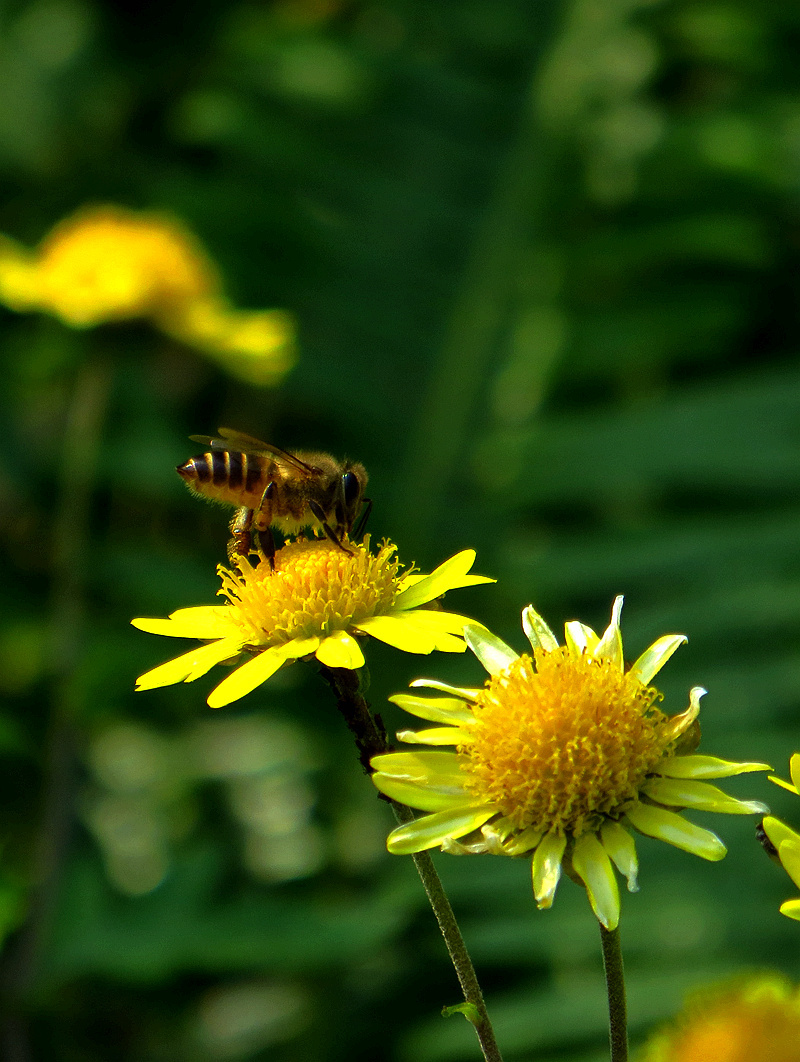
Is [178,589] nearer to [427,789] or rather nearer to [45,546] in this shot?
[45,546]

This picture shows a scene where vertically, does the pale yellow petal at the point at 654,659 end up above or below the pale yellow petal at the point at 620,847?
above

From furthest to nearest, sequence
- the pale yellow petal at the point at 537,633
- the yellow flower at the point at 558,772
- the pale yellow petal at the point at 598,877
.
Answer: the pale yellow petal at the point at 537,633, the yellow flower at the point at 558,772, the pale yellow petal at the point at 598,877

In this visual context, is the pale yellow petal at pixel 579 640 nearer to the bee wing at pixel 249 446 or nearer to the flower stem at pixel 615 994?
the flower stem at pixel 615 994

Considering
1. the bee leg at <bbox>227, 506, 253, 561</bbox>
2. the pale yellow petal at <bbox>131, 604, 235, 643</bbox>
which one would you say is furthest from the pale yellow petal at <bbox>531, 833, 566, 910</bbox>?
the bee leg at <bbox>227, 506, 253, 561</bbox>

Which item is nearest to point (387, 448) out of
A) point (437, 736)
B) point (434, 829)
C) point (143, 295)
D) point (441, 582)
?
point (143, 295)

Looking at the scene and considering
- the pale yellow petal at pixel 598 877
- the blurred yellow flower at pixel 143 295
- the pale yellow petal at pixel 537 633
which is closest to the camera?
the pale yellow petal at pixel 598 877

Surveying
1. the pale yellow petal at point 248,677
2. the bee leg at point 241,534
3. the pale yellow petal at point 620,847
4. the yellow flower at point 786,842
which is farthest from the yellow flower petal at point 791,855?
the bee leg at point 241,534

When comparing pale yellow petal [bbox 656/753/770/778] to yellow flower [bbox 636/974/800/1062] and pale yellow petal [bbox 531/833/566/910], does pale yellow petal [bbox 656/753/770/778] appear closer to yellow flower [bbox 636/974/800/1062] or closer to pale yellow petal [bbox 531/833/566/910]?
pale yellow petal [bbox 531/833/566/910]
